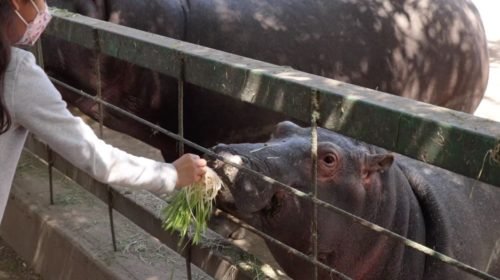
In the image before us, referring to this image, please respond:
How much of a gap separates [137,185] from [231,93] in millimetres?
458

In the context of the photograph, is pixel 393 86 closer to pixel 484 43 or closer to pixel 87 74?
pixel 484 43

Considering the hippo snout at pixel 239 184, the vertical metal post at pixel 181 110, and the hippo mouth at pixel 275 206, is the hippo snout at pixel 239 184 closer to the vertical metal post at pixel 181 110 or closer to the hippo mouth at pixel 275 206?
the hippo mouth at pixel 275 206

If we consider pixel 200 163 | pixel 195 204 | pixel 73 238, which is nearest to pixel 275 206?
pixel 195 204

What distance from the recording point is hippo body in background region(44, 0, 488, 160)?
4477 mm

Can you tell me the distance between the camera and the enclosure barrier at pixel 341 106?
1.65 m

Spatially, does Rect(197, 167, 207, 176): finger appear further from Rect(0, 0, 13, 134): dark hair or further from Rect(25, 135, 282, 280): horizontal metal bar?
Rect(0, 0, 13, 134): dark hair

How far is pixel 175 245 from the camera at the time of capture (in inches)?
109

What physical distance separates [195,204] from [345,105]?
716 millimetres

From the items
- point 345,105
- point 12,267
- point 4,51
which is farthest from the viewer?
point 12,267

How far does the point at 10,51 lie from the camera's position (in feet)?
6.09

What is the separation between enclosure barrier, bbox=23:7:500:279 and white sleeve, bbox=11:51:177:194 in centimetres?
40

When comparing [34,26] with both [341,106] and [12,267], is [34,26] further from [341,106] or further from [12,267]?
[12,267]

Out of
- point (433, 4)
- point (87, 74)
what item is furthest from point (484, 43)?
point (87, 74)

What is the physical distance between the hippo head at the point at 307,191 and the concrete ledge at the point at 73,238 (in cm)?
55
